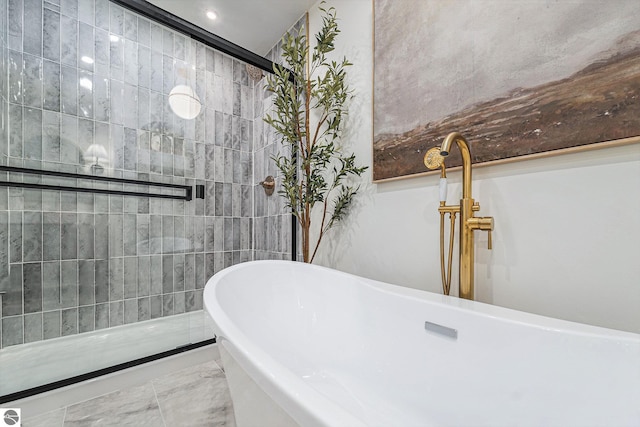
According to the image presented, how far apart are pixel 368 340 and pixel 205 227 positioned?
60.9 inches

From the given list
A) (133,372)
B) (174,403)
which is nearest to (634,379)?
(174,403)

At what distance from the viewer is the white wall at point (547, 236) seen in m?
0.77

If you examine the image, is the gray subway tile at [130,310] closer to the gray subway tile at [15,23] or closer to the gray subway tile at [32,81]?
the gray subway tile at [32,81]

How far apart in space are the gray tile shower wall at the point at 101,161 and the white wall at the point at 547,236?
1219 millimetres

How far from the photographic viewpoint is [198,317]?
194 centimetres

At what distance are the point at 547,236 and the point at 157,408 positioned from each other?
169cm

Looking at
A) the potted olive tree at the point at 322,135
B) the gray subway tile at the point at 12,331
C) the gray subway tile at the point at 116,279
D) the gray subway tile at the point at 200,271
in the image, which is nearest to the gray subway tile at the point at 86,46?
the potted olive tree at the point at 322,135

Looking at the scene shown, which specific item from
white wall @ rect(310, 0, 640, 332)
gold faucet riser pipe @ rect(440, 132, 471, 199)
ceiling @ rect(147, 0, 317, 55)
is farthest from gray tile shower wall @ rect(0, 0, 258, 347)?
gold faucet riser pipe @ rect(440, 132, 471, 199)

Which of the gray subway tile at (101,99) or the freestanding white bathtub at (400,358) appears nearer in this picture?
the freestanding white bathtub at (400,358)

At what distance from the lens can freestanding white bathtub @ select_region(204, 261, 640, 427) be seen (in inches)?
19.9

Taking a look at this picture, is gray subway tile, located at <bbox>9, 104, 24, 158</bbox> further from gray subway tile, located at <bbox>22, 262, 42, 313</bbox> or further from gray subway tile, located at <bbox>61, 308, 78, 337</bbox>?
gray subway tile, located at <bbox>61, 308, 78, 337</bbox>

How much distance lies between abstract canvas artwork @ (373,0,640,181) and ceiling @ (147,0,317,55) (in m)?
0.84
